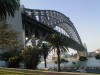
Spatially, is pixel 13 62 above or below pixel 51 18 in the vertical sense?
below

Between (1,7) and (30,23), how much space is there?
203 ft

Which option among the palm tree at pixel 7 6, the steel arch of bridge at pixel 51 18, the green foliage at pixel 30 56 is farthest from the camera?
the steel arch of bridge at pixel 51 18

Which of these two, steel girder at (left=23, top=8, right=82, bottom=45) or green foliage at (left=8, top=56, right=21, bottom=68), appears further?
steel girder at (left=23, top=8, right=82, bottom=45)

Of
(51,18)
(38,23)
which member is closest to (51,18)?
(51,18)

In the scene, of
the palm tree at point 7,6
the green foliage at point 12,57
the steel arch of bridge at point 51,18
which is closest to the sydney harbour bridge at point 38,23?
the steel arch of bridge at point 51,18

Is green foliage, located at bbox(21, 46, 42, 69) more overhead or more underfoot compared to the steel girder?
more underfoot

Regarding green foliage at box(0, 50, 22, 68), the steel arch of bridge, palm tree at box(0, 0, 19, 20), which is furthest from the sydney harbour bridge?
palm tree at box(0, 0, 19, 20)

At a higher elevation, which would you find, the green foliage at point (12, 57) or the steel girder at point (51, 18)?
the steel girder at point (51, 18)

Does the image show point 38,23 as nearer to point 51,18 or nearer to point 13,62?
point 13,62

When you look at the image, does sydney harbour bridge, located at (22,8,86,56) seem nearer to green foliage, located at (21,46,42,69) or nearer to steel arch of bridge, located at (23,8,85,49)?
steel arch of bridge, located at (23,8,85,49)

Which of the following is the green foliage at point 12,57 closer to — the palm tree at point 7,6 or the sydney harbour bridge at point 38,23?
the sydney harbour bridge at point 38,23

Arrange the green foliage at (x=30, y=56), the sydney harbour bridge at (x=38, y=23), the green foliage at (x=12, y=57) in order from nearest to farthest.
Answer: the green foliage at (x=30, y=56)
the green foliage at (x=12, y=57)
the sydney harbour bridge at (x=38, y=23)

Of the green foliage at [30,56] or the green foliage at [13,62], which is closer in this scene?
the green foliage at [30,56]

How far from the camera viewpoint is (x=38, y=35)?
112500 mm
